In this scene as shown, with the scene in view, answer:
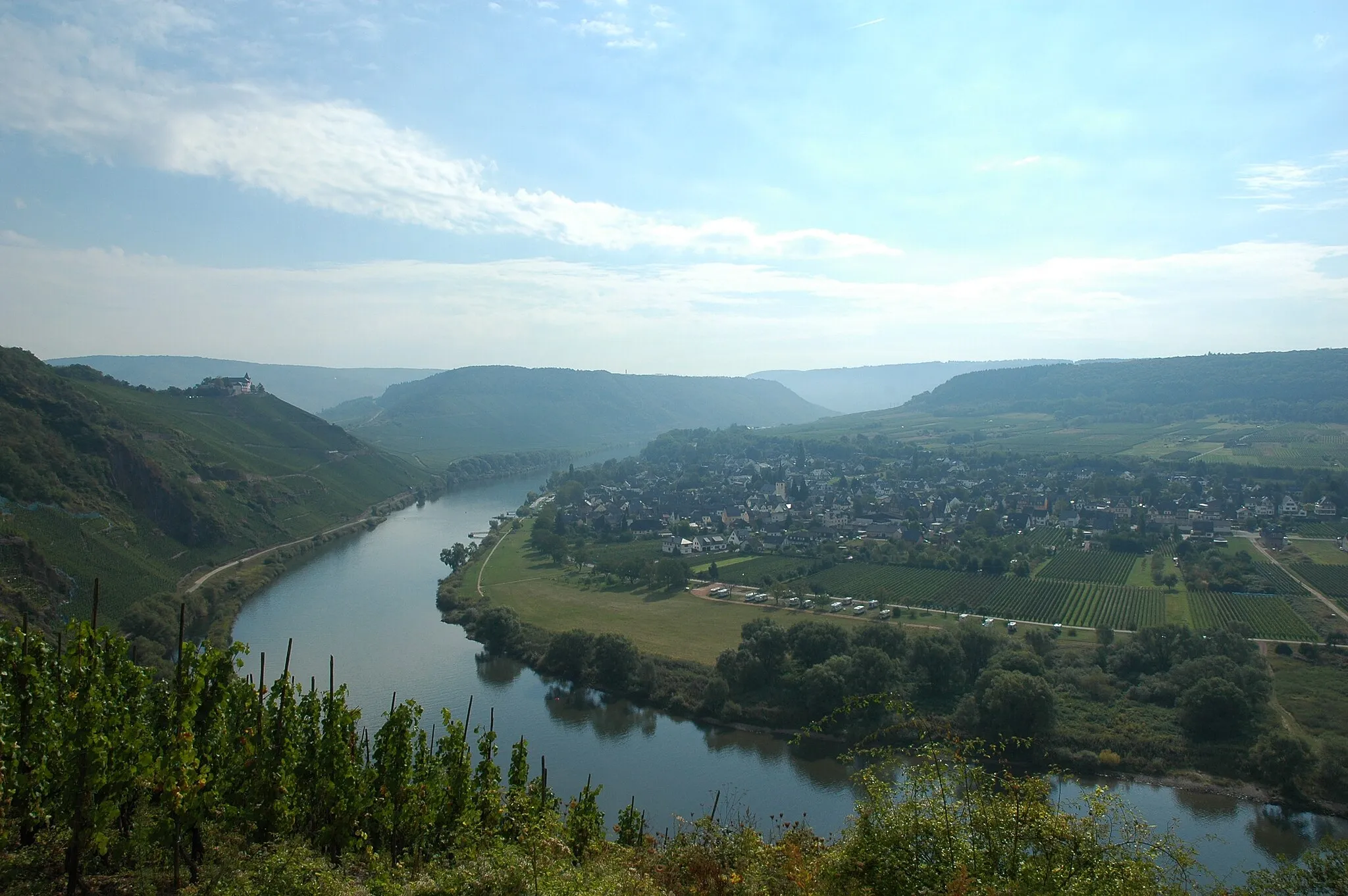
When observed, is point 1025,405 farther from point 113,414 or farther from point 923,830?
point 923,830

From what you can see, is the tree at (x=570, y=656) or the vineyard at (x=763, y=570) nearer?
the tree at (x=570, y=656)

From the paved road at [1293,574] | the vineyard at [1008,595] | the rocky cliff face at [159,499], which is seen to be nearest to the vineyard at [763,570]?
the vineyard at [1008,595]

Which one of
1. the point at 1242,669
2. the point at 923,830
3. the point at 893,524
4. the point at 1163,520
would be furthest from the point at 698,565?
the point at 923,830

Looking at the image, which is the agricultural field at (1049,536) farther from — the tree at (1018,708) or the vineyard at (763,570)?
the tree at (1018,708)

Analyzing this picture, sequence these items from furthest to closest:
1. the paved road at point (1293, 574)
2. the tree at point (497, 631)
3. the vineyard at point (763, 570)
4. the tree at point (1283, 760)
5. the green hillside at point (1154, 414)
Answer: the green hillside at point (1154, 414) < the vineyard at point (763, 570) < the paved road at point (1293, 574) < the tree at point (497, 631) < the tree at point (1283, 760)

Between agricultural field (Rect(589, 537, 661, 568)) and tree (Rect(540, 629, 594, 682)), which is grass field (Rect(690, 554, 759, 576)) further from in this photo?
tree (Rect(540, 629, 594, 682))

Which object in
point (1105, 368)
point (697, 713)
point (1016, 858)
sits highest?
point (1105, 368)

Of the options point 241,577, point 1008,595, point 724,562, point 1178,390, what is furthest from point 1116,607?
point 1178,390

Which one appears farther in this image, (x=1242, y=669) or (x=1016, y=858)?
(x=1242, y=669)
